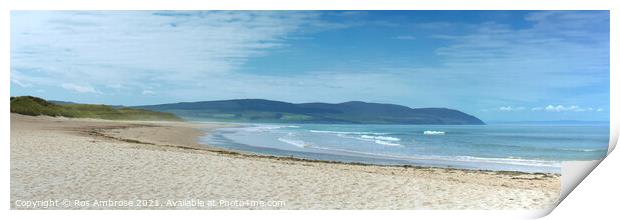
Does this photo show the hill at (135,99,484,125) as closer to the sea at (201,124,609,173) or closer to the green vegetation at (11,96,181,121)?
the green vegetation at (11,96,181,121)

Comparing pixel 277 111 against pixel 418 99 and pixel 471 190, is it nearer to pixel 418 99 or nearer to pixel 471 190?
pixel 418 99

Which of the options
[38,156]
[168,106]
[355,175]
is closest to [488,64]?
[355,175]

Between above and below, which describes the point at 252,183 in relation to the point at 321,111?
below

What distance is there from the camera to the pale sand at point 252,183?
7070 mm

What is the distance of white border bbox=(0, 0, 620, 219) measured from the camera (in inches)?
269

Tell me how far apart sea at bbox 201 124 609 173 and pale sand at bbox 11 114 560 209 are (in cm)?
136

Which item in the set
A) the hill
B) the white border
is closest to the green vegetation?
the hill

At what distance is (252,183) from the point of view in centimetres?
759
